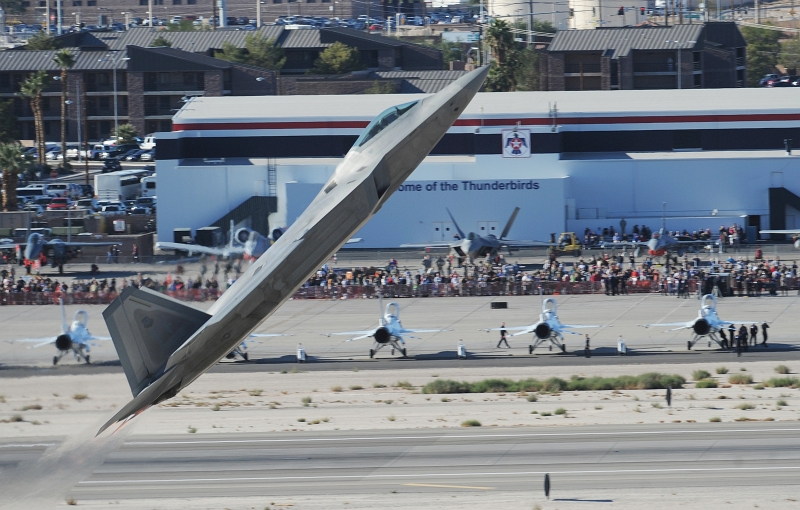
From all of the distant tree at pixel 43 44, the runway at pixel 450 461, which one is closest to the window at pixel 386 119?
the runway at pixel 450 461

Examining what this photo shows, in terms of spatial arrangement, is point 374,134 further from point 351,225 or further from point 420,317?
point 420,317

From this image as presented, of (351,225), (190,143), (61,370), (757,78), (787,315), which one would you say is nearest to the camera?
(351,225)

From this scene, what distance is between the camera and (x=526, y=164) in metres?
78.1

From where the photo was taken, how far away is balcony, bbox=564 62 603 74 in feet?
362

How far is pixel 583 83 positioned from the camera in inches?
4373

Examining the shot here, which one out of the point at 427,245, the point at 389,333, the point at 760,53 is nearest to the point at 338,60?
the point at 427,245

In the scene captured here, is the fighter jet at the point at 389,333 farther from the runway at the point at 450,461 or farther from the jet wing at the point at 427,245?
the jet wing at the point at 427,245

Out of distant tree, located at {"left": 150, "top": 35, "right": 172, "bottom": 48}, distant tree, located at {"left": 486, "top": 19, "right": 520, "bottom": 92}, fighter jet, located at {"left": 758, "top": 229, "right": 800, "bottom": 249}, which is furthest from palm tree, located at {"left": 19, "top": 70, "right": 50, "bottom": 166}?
fighter jet, located at {"left": 758, "top": 229, "right": 800, "bottom": 249}

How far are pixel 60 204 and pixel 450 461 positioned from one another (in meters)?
61.3

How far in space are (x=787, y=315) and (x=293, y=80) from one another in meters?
74.7

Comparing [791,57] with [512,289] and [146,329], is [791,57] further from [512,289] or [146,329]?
[146,329]

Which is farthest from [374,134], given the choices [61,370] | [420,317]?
[420,317]

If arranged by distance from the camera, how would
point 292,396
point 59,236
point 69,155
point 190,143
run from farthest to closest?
point 69,155, point 190,143, point 59,236, point 292,396

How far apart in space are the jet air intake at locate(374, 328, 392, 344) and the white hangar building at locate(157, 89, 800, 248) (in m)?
24.9
